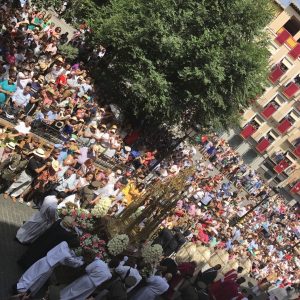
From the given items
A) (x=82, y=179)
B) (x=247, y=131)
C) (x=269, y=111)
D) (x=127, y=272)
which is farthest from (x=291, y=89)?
(x=127, y=272)

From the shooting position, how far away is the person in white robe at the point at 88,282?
34.5 feet

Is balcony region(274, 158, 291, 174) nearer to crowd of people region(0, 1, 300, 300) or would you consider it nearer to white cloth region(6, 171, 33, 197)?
crowd of people region(0, 1, 300, 300)

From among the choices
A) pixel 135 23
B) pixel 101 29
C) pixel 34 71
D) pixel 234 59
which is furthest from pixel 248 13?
pixel 34 71

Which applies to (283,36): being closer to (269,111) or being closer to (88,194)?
(269,111)

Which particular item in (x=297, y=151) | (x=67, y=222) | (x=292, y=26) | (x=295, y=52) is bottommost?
(x=67, y=222)

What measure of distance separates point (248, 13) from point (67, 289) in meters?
17.7

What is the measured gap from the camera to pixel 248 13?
24172mm

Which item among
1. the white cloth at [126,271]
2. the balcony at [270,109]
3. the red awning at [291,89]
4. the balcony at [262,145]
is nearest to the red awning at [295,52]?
the red awning at [291,89]

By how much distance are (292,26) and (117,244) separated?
32.4m

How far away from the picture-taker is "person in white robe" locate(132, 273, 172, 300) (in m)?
11.5

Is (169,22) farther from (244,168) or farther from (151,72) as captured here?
(244,168)

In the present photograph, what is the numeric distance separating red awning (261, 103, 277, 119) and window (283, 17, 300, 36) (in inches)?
234

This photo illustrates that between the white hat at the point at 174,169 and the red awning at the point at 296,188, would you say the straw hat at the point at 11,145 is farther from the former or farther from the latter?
the red awning at the point at 296,188

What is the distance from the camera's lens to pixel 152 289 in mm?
11523
